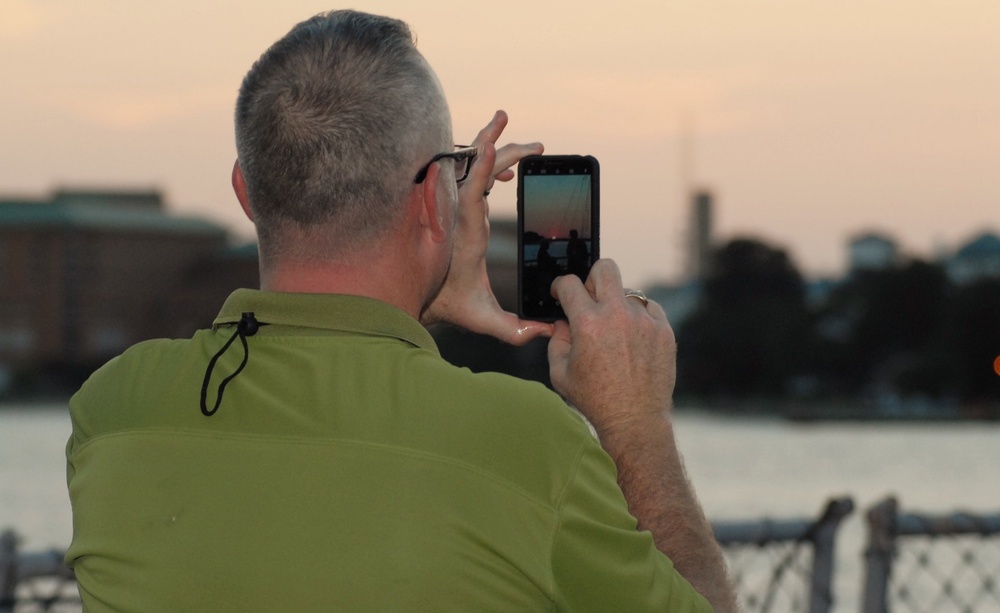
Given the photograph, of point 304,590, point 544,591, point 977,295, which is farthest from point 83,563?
point 977,295

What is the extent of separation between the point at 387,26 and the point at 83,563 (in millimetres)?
713

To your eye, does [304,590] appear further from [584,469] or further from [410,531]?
[584,469]

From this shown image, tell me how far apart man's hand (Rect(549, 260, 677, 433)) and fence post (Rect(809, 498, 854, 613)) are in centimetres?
198

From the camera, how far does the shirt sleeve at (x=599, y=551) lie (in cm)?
173

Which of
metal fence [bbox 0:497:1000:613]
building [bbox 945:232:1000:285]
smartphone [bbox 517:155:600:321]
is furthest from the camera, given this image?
building [bbox 945:232:1000:285]

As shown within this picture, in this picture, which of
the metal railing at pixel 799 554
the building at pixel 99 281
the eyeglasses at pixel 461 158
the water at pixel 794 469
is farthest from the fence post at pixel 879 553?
the building at pixel 99 281

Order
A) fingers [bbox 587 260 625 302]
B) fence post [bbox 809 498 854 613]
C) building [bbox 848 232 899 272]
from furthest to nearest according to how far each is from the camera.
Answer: building [bbox 848 232 899 272] < fence post [bbox 809 498 854 613] < fingers [bbox 587 260 625 302]

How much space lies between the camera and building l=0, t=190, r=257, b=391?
341ft

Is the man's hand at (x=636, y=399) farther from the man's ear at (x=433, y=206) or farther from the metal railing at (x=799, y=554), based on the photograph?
the metal railing at (x=799, y=554)

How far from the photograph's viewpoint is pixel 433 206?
6.30 feet

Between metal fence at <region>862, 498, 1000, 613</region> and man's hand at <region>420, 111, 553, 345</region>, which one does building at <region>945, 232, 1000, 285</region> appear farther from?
man's hand at <region>420, 111, 553, 345</region>

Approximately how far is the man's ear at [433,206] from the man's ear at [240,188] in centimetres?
22

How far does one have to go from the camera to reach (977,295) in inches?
3526

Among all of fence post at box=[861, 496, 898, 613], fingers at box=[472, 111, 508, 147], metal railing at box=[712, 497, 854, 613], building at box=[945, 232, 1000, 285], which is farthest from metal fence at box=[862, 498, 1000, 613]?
building at box=[945, 232, 1000, 285]
